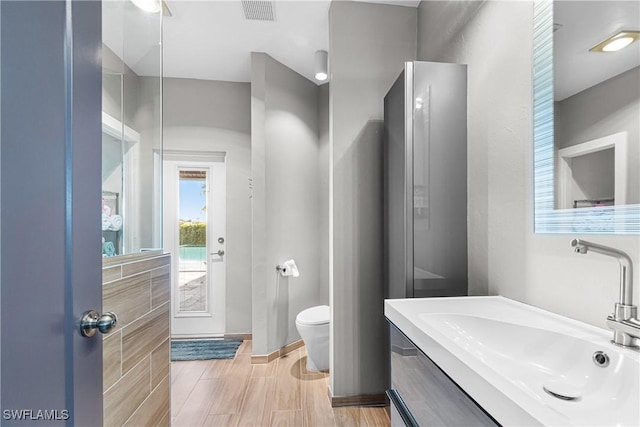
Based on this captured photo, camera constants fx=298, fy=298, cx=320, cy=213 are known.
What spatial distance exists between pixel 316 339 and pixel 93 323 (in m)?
1.99

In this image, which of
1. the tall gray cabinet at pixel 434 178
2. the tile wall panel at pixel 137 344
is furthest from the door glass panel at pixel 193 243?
the tall gray cabinet at pixel 434 178

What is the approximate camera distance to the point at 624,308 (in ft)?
2.39

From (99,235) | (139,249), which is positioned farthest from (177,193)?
(99,235)

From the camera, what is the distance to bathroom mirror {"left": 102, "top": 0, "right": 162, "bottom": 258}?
41.9 inches

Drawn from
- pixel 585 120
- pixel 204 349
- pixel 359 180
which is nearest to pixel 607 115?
pixel 585 120

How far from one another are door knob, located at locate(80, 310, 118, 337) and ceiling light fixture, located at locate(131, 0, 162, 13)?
4.61ft

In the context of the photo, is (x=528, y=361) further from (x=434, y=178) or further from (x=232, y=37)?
(x=232, y=37)

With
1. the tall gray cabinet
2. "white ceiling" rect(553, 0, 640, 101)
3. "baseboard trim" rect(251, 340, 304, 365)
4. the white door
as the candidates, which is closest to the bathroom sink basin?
the tall gray cabinet

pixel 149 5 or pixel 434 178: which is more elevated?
pixel 149 5

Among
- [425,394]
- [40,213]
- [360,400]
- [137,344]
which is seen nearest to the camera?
[40,213]

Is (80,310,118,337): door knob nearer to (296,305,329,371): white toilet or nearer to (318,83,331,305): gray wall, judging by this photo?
(296,305,329,371): white toilet

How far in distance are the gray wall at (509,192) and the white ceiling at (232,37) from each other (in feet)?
3.00

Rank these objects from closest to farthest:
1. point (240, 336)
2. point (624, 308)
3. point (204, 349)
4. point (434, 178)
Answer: point (624, 308)
point (434, 178)
point (204, 349)
point (240, 336)

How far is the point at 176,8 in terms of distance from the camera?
2139 millimetres
